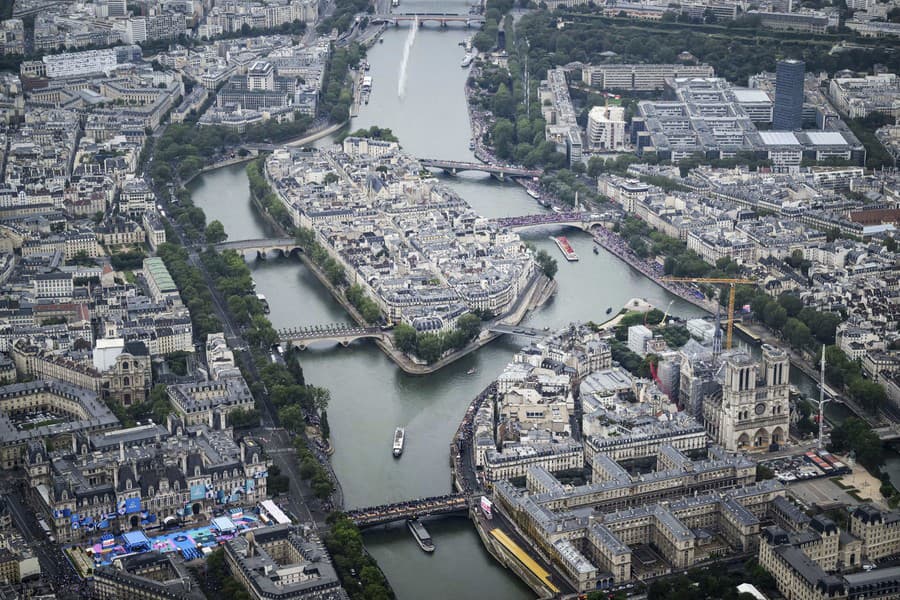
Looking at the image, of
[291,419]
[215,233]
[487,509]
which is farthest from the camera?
[215,233]

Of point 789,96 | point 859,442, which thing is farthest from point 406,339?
point 789,96

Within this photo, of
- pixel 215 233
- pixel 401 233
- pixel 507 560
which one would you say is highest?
pixel 215 233

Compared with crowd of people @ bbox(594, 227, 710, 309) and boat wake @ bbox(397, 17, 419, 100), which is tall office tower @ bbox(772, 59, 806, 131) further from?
Result: boat wake @ bbox(397, 17, 419, 100)

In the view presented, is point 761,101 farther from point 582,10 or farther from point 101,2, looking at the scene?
point 101,2

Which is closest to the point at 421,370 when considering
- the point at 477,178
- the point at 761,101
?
the point at 477,178

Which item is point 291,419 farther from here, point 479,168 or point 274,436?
point 479,168

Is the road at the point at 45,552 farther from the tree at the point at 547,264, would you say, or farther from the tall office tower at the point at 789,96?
the tall office tower at the point at 789,96
